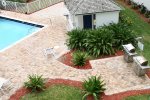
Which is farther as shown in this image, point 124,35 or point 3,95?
point 124,35

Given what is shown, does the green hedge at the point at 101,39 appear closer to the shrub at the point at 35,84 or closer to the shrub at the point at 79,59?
the shrub at the point at 79,59

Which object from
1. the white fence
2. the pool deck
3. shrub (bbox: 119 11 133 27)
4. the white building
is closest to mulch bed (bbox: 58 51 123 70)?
the pool deck

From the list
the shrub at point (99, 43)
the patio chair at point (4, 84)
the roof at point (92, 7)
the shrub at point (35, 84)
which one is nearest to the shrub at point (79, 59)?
the shrub at point (99, 43)

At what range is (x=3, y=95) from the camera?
19625mm

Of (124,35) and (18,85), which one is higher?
(124,35)

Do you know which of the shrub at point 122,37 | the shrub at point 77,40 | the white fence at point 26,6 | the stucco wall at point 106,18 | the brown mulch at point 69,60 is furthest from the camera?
the white fence at point 26,6

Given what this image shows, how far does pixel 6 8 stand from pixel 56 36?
9372mm

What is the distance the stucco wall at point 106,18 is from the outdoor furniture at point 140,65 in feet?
20.5

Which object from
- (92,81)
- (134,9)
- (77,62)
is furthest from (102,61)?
(134,9)

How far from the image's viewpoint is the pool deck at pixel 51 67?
20172mm

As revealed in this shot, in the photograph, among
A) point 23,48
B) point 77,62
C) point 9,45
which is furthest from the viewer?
point 9,45

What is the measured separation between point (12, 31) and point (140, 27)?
1191cm

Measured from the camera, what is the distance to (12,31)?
Answer: 3094 cm

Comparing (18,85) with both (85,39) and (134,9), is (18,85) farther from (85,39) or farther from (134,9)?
(134,9)
